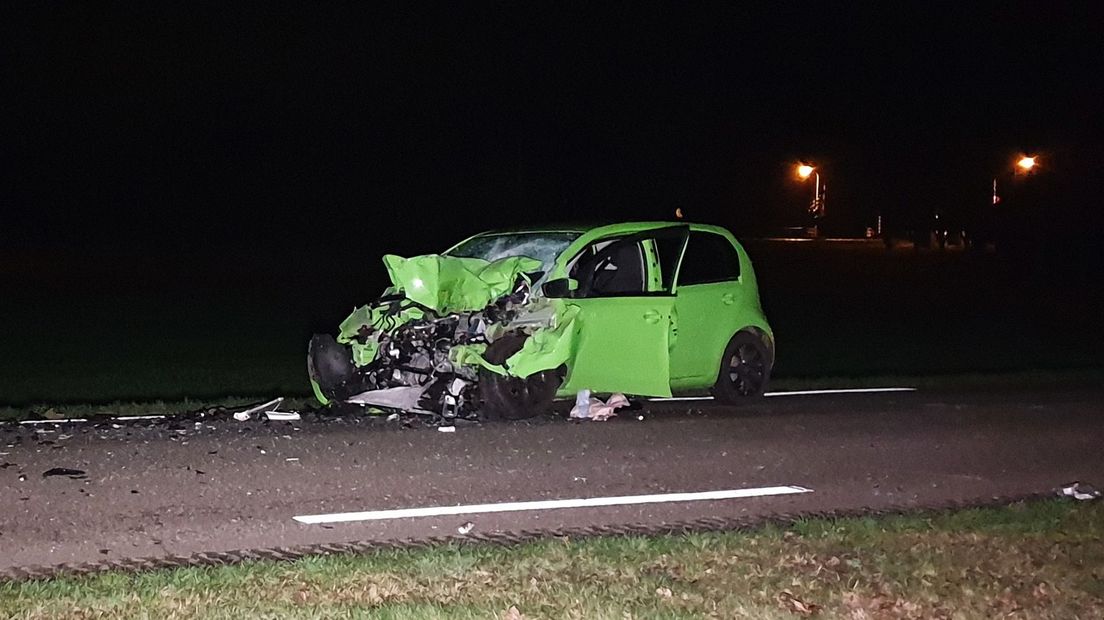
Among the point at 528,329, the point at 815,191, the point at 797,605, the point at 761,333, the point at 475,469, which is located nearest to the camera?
the point at 797,605

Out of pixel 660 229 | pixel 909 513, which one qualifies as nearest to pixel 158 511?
pixel 909 513

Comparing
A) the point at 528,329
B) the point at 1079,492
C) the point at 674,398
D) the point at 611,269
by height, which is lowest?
the point at 1079,492

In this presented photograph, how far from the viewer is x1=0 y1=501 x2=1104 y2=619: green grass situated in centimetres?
566

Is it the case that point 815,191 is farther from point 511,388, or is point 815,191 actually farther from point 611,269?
point 511,388

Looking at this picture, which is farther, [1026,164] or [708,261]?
[1026,164]

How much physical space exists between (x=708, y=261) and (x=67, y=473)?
20.1ft

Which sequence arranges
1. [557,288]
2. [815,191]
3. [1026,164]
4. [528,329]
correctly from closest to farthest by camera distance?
1. [528,329]
2. [557,288]
3. [1026,164]
4. [815,191]

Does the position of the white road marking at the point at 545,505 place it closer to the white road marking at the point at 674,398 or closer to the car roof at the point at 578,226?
the car roof at the point at 578,226

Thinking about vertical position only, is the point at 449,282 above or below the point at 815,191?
below

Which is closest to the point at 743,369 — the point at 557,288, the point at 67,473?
the point at 557,288

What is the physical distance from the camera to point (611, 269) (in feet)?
37.7

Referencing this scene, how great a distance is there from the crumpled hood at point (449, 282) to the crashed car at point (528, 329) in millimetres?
10

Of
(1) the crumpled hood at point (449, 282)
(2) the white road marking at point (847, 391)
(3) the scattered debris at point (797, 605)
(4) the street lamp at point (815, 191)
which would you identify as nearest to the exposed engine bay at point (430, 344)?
(1) the crumpled hood at point (449, 282)

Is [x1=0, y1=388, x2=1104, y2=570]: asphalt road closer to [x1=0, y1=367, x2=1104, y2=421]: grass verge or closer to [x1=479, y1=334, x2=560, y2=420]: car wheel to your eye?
[x1=479, y1=334, x2=560, y2=420]: car wheel
